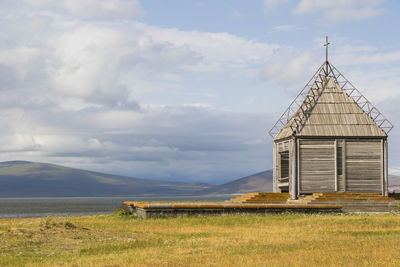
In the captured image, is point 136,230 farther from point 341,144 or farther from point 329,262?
point 341,144

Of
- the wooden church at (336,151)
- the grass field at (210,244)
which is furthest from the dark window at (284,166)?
the grass field at (210,244)

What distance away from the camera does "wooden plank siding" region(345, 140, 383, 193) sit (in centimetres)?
5025

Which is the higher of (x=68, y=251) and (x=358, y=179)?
(x=358, y=179)

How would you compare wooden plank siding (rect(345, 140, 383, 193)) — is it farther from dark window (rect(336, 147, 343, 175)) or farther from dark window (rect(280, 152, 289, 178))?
dark window (rect(280, 152, 289, 178))

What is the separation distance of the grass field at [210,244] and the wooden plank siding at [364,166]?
47.4 feet

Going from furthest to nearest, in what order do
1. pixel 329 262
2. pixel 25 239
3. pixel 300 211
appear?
pixel 300 211
pixel 25 239
pixel 329 262

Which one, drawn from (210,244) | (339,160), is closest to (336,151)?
(339,160)

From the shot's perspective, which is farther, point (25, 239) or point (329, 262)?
point (25, 239)

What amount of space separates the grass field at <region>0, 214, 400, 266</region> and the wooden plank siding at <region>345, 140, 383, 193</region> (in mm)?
14435

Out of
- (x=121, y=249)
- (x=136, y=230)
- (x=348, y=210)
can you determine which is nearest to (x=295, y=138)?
(x=348, y=210)

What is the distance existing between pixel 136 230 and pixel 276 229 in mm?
7533

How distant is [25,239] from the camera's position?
25.9 meters

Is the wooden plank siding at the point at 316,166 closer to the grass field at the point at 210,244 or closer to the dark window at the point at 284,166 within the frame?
the dark window at the point at 284,166

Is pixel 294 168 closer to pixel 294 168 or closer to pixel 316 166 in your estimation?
pixel 294 168
